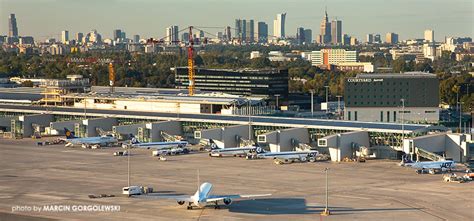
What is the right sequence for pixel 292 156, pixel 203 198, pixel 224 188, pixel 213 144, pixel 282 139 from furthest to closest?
pixel 213 144, pixel 282 139, pixel 292 156, pixel 224 188, pixel 203 198

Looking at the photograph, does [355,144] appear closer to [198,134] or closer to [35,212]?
[198,134]

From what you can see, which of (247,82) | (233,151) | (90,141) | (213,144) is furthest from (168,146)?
(247,82)

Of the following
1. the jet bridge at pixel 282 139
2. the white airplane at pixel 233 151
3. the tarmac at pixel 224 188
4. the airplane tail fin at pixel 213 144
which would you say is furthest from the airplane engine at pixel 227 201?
the airplane tail fin at pixel 213 144

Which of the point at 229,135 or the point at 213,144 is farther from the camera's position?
the point at 229,135

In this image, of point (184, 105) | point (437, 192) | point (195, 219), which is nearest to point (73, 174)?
point (195, 219)

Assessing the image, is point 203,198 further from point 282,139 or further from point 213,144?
point 213,144

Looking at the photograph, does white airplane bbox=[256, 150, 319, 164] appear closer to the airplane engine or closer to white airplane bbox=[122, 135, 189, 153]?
white airplane bbox=[122, 135, 189, 153]

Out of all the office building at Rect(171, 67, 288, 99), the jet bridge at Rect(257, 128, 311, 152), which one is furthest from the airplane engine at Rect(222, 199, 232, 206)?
the office building at Rect(171, 67, 288, 99)
